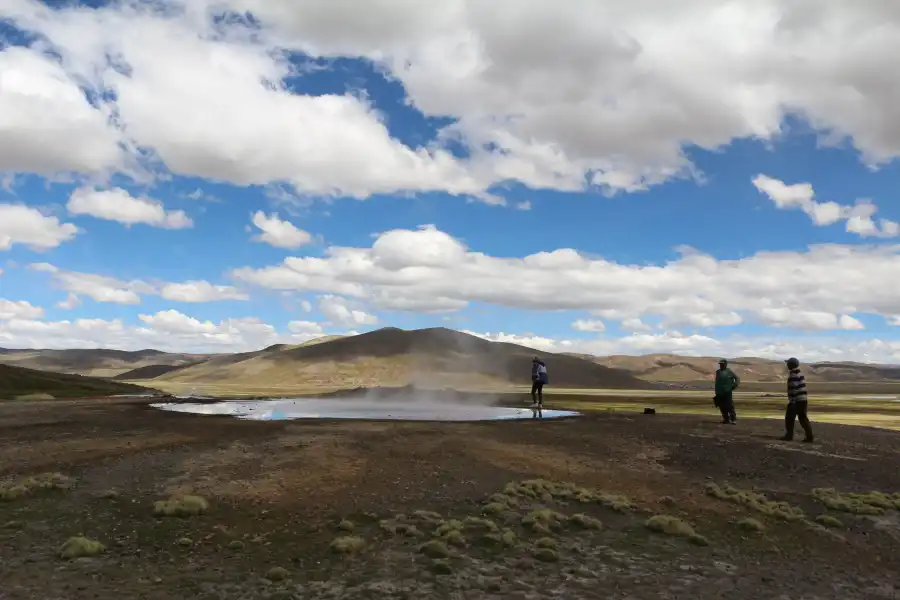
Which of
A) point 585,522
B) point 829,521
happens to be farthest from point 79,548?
point 829,521

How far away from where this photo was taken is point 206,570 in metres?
8.63

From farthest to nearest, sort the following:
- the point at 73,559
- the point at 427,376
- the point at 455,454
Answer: the point at 427,376 < the point at 455,454 < the point at 73,559

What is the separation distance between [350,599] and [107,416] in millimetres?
28638

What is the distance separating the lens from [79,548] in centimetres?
912

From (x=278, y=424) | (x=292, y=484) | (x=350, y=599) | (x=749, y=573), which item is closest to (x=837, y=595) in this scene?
(x=749, y=573)

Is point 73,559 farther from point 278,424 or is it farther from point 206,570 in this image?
point 278,424

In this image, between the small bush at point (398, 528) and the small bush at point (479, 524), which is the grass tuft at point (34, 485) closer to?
the small bush at point (398, 528)

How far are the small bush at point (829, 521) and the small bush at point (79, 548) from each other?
11872mm

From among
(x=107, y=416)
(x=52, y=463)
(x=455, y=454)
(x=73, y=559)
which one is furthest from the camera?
(x=107, y=416)

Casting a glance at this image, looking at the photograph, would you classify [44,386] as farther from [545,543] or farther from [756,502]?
[756,502]

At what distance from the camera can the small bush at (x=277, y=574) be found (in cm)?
837

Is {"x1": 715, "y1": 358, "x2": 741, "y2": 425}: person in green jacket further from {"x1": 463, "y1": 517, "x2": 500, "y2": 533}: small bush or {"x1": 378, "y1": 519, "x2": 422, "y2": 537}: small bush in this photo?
{"x1": 378, "y1": 519, "x2": 422, "y2": 537}: small bush

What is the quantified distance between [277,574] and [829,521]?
31.4 ft

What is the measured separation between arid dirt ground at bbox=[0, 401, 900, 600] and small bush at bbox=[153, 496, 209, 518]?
0.61ft
